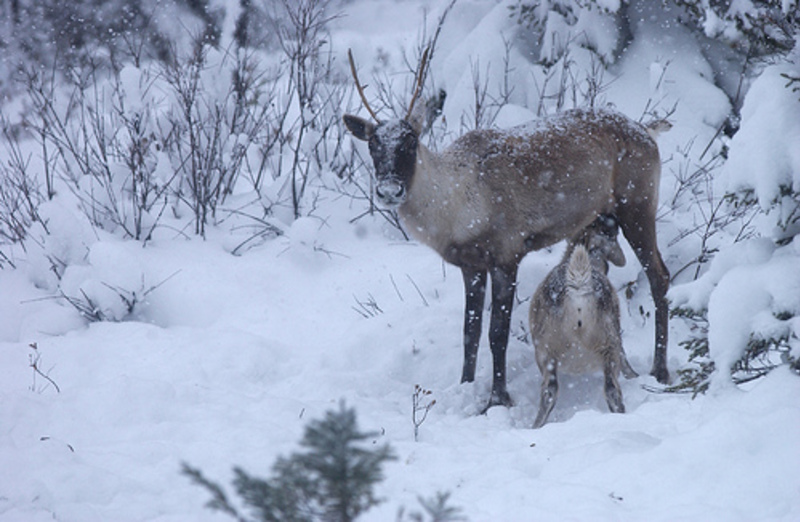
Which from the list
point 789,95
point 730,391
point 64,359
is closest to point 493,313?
point 730,391

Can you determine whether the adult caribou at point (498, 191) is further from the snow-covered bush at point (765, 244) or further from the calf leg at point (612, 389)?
the snow-covered bush at point (765, 244)

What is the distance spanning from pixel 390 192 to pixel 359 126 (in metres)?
0.82

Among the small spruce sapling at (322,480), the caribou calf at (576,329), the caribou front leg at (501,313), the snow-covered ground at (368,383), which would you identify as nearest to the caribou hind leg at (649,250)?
the snow-covered ground at (368,383)

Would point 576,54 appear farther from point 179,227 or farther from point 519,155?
point 179,227

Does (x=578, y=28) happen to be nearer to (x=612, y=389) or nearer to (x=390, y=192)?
(x=390, y=192)

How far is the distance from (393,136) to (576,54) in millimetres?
4690

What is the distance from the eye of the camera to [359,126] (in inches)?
218

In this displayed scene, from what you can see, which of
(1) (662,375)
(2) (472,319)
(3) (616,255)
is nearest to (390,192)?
(2) (472,319)

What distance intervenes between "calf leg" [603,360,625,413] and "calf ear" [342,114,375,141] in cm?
250

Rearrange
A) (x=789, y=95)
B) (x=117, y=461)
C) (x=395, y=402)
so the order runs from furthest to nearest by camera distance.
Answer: (x=395, y=402) → (x=117, y=461) → (x=789, y=95)

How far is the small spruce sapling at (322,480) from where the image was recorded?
54.9 inches

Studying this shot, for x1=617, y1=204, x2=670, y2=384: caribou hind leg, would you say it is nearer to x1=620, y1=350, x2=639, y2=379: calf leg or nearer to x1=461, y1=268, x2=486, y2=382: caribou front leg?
x1=620, y1=350, x2=639, y2=379: calf leg

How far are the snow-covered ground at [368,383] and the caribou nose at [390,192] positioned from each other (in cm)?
143

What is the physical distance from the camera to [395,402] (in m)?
5.22
